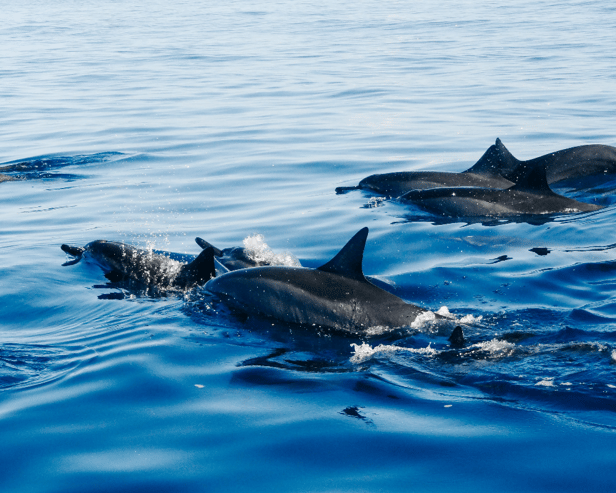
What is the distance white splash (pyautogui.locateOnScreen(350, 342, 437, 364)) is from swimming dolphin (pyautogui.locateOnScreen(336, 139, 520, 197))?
7033 mm

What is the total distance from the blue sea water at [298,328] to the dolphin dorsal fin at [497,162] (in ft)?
3.60

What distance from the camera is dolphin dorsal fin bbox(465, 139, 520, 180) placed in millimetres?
12789

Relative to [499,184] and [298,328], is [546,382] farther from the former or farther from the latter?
[499,184]

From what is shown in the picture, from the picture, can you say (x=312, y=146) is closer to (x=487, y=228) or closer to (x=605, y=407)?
(x=487, y=228)

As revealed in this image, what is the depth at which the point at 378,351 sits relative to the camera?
6.21 m

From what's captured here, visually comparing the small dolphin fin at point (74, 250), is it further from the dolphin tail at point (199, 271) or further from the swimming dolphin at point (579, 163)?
the swimming dolphin at point (579, 163)

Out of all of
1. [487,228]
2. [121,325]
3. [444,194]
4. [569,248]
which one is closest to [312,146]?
[444,194]

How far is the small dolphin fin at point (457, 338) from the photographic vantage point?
609 cm

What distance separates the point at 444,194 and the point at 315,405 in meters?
7.28

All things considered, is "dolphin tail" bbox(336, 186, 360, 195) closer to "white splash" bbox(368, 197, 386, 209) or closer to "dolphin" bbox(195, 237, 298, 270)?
"white splash" bbox(368, 197, 386, 209)

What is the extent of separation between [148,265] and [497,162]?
671 cm

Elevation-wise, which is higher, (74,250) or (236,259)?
(74,250)

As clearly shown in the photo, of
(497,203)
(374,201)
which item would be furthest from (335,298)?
(374,201)

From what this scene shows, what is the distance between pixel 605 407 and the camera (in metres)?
5.06
